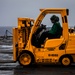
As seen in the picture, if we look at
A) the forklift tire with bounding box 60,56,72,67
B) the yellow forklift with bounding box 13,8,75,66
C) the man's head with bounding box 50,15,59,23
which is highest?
the man's head with bounding box 50,15,59,23

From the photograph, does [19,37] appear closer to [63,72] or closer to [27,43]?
[27,43]

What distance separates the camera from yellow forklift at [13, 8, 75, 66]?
56.2 ft

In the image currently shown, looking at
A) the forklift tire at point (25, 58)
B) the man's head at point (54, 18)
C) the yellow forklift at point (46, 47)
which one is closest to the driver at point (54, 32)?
the man's head at point (54, 18)

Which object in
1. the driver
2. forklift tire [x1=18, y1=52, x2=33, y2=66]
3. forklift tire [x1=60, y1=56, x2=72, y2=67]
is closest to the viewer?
forklift tire [x1=60, y1=56, x2=72, y2=67]

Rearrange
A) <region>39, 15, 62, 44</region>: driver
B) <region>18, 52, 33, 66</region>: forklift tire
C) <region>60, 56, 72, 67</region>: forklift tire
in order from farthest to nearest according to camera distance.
A: <region>39, 15, 62, 44</region>: driver < <region>18, 52, 33, 66</region>: forklift tire < <region>60, 56, 72, 67</region>: forklift tire

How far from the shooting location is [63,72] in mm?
15234

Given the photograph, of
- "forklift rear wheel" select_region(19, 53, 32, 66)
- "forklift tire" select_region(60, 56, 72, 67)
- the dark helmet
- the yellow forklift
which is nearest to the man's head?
the dark helmet

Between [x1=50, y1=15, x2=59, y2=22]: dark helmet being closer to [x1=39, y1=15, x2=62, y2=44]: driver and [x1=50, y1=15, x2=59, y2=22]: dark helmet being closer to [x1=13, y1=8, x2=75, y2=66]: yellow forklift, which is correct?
[x1=39, y1=15, x2=62, y2=44]: driver

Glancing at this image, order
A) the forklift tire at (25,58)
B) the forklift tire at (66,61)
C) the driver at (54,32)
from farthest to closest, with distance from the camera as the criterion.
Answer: the driver at (54,32) → the forklift tire at (25,58) → the forklift tire at (66,61)

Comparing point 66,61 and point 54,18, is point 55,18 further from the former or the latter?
point 66,61

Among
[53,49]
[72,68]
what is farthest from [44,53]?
[72,68]

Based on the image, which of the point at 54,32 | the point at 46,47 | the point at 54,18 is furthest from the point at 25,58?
the point at 54,18

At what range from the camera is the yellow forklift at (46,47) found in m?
17.1

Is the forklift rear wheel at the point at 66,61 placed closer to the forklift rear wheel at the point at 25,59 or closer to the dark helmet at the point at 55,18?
the forklift rear wheel at the point at 25,59
